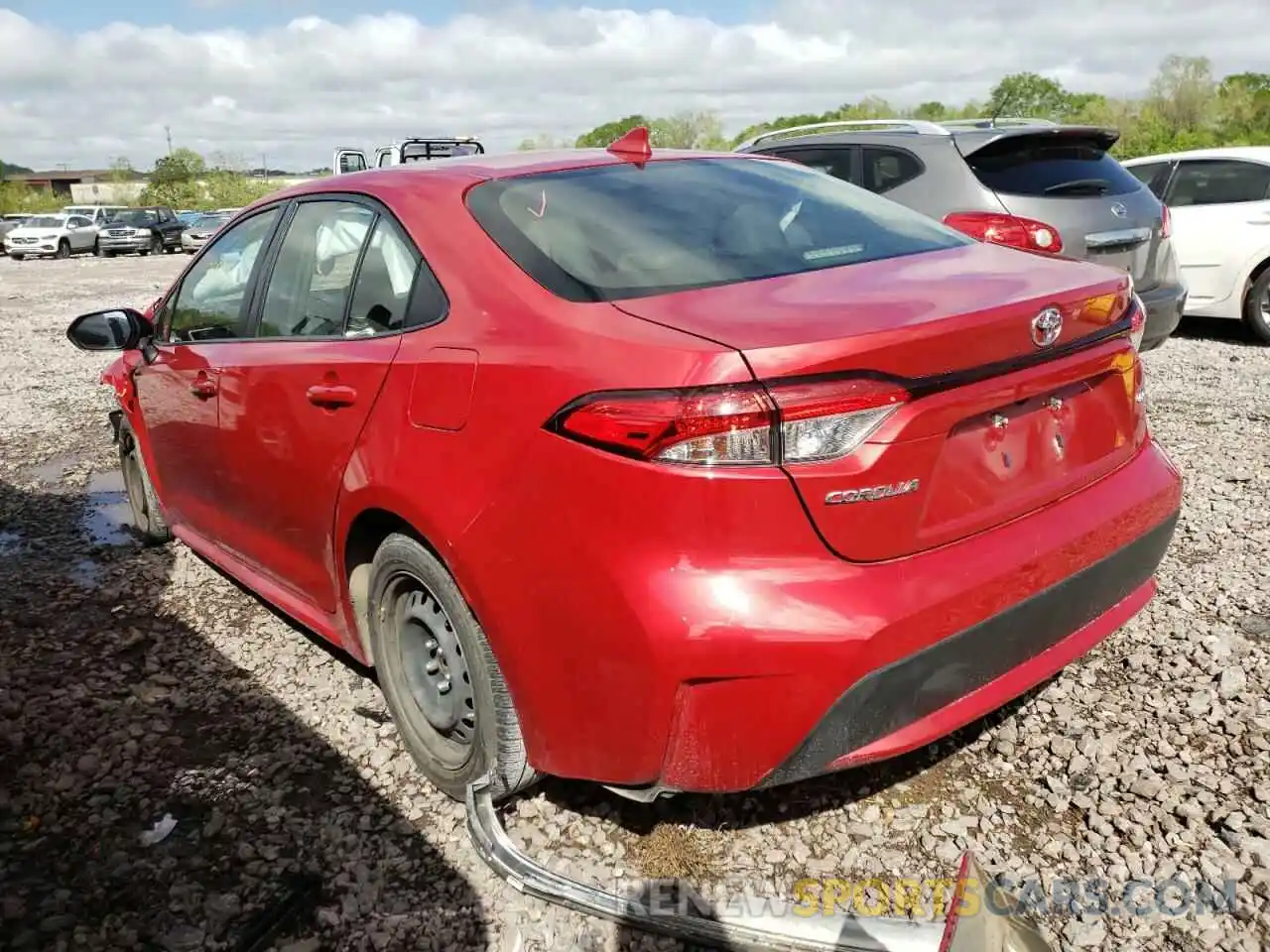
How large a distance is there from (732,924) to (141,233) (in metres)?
38.1

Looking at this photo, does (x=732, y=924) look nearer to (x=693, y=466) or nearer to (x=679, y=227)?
(x=693, y=466)

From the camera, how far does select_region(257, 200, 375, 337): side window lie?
2.95 m

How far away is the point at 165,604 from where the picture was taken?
4.26 metres

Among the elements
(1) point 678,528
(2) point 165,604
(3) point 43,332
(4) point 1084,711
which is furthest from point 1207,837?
(3) point 43,332

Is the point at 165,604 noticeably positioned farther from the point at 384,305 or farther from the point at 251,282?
the point at 384,305

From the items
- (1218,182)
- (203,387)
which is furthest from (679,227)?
(1218,182)

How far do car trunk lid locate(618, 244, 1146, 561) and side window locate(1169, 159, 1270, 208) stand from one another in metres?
7.47

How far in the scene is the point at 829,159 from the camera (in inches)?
278

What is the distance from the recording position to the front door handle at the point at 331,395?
2701 mm

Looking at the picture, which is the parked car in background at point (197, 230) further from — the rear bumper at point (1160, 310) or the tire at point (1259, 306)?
the rear bumper at point (1160, 310)

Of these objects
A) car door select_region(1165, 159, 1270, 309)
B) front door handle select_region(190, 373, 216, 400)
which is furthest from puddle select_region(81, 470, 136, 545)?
car door select_region(1165, 159, 1270, 309)

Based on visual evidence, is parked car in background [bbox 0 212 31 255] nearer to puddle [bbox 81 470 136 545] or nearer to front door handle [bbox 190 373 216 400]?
puddle [bbox 81 470 136 545]

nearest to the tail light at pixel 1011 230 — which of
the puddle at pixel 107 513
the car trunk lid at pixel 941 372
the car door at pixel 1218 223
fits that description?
the car door at pixel 1218 223

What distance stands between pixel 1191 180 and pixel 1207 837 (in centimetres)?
813
